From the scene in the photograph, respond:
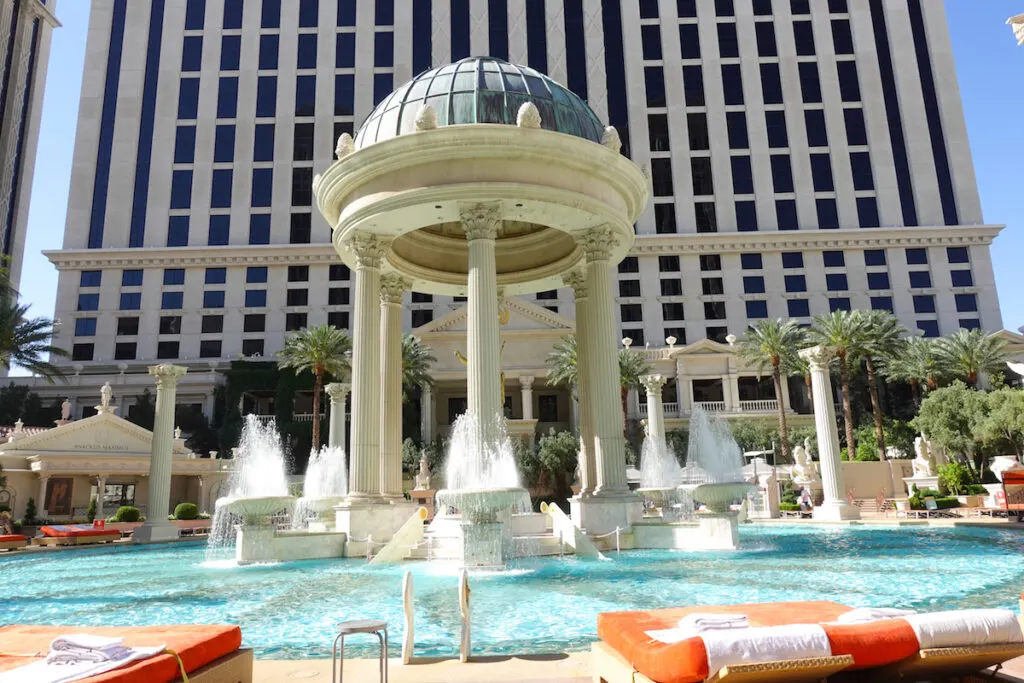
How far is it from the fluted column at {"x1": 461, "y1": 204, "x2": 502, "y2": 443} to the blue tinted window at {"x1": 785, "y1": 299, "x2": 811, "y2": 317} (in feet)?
213

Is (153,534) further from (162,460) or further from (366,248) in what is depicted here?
A: (366,248)

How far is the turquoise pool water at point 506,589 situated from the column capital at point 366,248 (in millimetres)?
9016

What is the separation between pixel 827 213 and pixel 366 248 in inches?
2851

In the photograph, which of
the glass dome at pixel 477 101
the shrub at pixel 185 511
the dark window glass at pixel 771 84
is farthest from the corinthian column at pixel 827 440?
the dark window glass at pixel 771 84

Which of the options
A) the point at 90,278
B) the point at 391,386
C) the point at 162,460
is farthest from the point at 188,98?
the point at 391,386

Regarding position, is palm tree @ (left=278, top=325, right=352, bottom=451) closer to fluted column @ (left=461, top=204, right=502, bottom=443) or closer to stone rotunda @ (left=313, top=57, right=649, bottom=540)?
stone rotunda @ (left=313, top=57, right=649, bottom=540)

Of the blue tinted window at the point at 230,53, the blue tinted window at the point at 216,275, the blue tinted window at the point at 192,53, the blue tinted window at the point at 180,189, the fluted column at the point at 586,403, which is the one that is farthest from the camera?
the blue tinted window at the point at 230,53

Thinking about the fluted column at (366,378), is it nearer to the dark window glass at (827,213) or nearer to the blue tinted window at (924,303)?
the dark window glass at (827,213)

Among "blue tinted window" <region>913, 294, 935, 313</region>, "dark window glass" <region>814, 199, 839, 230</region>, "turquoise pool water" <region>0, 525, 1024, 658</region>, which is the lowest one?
"turquoise pool water" <region>0, 525, 1024, 658</region>

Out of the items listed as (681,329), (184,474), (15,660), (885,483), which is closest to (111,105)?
(184,474)

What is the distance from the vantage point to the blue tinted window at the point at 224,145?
8162cm

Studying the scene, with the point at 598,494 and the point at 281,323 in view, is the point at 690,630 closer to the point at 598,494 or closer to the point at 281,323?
the point at 598,494

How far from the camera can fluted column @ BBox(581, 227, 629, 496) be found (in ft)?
66.5

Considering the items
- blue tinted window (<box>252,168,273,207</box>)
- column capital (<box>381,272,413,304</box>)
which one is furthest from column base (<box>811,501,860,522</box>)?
blue tinted window (<box>252,168,273,207</box>)
